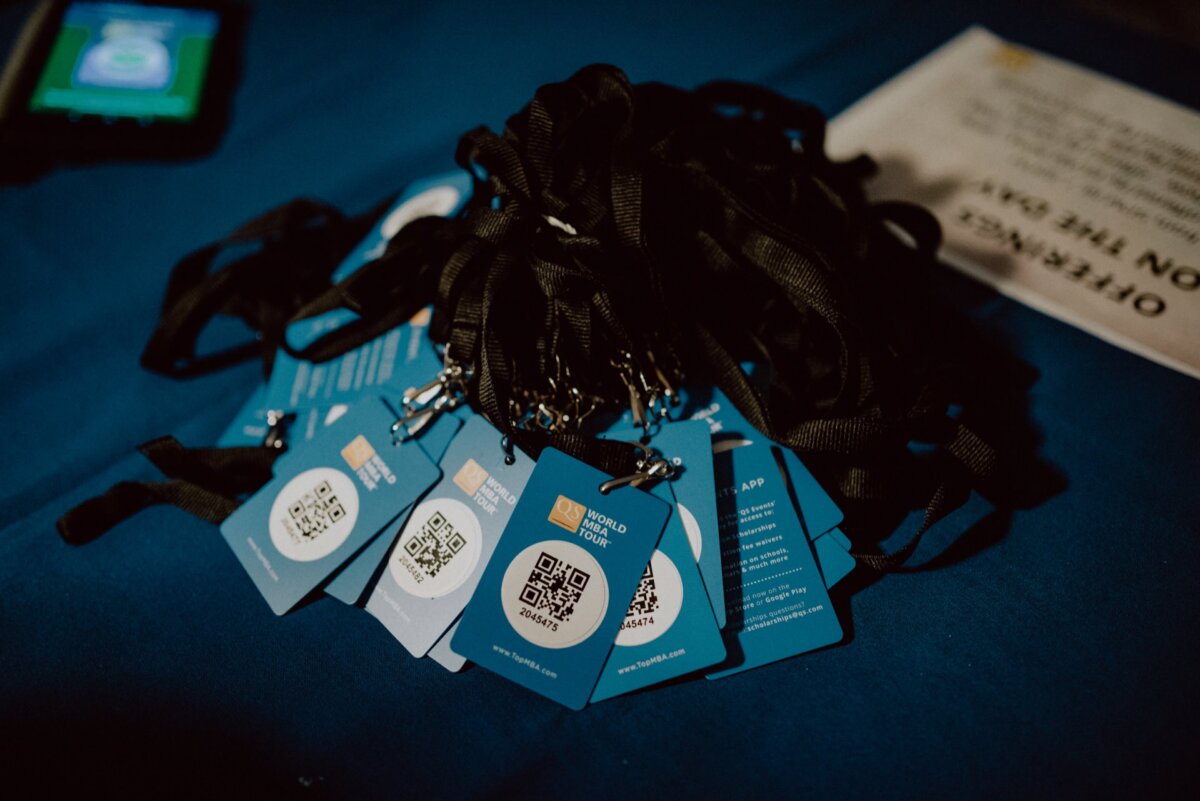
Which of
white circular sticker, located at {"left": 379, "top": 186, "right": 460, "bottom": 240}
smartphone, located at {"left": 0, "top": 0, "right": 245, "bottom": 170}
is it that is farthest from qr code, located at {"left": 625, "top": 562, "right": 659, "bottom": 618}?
smartphone, located at {"left": 0, "top": 0, "right": 245, "bottom": 170}

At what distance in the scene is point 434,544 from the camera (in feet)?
2.23

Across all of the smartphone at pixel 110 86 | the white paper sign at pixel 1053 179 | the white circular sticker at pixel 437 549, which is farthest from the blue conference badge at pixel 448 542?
the smartphone at pixel 110 86

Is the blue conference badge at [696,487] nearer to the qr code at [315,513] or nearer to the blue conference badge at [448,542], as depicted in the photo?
the blue conference badge at [448,542]

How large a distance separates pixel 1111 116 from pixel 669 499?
0.81 m

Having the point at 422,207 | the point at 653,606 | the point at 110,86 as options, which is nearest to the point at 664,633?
the point at 653,606

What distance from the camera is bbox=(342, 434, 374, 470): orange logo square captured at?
72 cm

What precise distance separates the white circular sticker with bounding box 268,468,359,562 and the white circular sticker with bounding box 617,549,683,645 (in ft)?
0.82

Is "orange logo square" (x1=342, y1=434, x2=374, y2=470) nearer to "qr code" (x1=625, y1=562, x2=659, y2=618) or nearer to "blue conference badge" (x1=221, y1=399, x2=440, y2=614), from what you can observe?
"blue conference badge" (x1=221, y1=399, x2=440, y2=614)

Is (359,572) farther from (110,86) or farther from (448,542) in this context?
(110,86)

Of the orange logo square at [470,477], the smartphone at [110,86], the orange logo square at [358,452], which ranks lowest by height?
the orange logo square at [470,477]

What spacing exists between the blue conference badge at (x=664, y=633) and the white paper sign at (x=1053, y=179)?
0.52m

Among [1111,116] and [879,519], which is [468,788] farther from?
[1111,116]

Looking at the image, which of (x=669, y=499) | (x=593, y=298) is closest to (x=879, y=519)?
(x=669, y=499)

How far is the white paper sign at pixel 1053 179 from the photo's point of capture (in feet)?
2.80
